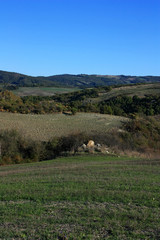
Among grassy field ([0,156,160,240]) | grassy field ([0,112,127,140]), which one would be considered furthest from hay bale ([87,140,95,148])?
grassy field ([0,156,160,240])

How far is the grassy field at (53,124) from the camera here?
42.2 metres

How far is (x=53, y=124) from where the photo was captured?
48.4 metres

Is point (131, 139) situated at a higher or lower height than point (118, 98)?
lower

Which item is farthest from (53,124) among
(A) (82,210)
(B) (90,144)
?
(A) (82,210)

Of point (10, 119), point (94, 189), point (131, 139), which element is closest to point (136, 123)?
point (131, 139)

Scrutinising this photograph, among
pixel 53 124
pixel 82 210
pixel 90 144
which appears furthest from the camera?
pixel 53 124

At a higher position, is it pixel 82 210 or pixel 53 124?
pixel 82 210

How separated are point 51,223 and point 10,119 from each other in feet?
139

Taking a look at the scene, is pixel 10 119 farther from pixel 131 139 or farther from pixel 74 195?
pixel 74 195

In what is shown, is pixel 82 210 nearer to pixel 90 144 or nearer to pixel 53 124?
pixel 90 144

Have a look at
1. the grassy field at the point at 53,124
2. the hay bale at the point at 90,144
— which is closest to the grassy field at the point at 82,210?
the hay bale at the point at 90,144

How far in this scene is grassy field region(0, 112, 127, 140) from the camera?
42156 mm

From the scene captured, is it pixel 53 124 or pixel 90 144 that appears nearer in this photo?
pixel 90 144

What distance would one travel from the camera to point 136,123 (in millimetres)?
43125
